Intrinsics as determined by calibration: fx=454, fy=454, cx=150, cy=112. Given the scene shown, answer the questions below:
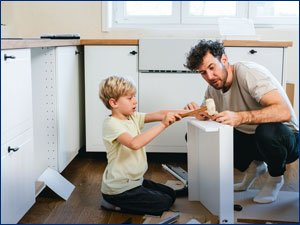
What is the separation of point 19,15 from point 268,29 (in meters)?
1.89

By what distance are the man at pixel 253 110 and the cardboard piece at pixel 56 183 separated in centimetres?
75

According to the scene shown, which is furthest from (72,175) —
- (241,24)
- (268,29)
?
(268,29)

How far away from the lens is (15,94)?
1.71 m

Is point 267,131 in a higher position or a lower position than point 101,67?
lower

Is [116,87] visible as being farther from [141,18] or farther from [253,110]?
[141,18]

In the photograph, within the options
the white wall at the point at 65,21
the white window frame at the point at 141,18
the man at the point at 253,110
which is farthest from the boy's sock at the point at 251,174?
the white window frame at the point at 141,18

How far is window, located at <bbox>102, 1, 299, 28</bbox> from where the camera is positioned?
352 cm

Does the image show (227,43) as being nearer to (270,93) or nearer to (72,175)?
(270,93)

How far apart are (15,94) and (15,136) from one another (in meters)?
0.16

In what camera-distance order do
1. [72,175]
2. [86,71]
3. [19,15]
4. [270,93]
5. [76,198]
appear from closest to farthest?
1. [270,93]
2. [76,198]
3. [72,175]
4. [86,71]
5. [19,15]

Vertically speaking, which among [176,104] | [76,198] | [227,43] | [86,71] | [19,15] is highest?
[19,15]

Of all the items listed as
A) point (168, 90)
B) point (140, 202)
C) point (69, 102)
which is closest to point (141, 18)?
point (168, 90)

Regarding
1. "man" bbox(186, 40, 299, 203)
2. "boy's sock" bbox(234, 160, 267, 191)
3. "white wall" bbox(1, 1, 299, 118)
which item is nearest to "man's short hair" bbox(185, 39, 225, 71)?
"man" bbox(186, 40, 299, 203)

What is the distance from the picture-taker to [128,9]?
140 inches
